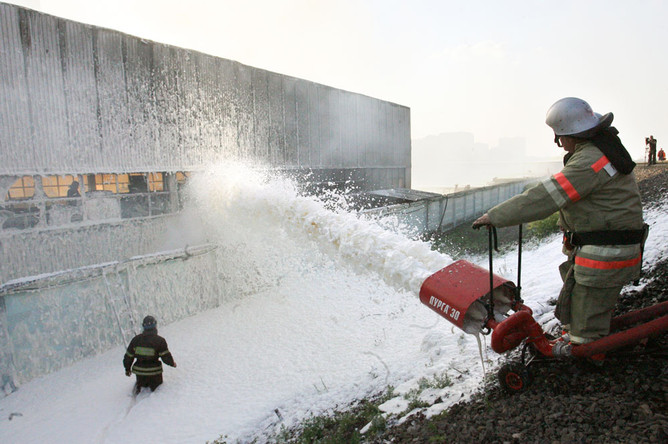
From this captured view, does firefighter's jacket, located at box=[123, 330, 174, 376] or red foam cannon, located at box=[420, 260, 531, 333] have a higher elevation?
red foam cannon, located at box=[420, 260, 531, 333]

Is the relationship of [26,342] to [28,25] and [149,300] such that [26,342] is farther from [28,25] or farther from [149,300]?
[28,25]

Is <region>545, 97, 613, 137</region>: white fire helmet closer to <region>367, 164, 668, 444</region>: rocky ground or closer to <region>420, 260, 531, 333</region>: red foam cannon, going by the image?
<region>420, 260, 531, 333</region>: red foam cannon

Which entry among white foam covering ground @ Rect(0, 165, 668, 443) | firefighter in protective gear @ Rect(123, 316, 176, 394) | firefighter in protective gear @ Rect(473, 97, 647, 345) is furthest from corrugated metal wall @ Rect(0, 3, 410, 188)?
firefighter in protective gear @ Rect(473, 97, 647, 345)

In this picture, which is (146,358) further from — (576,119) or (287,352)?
(576,119)

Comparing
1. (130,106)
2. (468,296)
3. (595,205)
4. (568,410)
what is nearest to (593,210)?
(595,205)

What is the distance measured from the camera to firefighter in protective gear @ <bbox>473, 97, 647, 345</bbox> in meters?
2.61

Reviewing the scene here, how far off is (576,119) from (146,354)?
6.11m

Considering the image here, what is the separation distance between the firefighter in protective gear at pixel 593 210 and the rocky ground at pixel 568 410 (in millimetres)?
358

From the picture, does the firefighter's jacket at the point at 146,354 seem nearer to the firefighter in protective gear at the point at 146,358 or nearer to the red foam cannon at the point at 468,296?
the firefighter in protective gear at the point at 146,358

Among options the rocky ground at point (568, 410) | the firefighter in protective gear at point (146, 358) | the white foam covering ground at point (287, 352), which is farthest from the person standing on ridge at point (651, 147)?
the firefighter in protective gear at point (146, 358)

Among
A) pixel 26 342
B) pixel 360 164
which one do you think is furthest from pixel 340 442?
pixel 360 164

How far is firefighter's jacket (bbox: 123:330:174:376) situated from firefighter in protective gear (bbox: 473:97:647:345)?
17.0 ft

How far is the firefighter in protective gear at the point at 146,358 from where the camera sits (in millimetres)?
5699

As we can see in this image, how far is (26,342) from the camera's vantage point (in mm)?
6117
